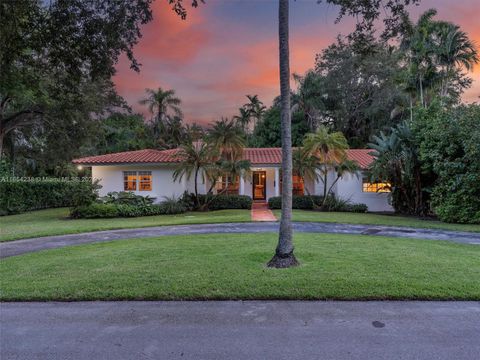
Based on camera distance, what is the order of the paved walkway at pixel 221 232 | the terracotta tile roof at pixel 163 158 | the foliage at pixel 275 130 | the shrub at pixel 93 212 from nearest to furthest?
the paved walkway at pixel 221 232 → the shrub at pixel 93 212 → the terracotta tile roof at pixel 163 158 → the foliage at pixel 275 130

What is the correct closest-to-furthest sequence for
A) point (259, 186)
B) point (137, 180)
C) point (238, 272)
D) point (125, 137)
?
point (238, 272)
point (137, 180)
point (259, 186)
point (125, 137)

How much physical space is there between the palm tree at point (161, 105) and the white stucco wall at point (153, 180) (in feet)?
57.1

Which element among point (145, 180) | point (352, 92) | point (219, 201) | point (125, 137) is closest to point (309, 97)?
point (352, 92)

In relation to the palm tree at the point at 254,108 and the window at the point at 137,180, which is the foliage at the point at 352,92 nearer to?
the palm tree at the point at 254,108

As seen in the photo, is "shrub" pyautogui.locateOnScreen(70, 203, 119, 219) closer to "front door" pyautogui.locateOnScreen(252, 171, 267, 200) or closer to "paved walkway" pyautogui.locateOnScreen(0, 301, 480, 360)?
"front door" pyautogui.locateOnScreen(252, 171, 267, 200)

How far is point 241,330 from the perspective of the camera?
4.01 meters

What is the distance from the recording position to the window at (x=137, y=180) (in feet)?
68.8

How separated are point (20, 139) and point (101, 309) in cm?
Answer: 2925

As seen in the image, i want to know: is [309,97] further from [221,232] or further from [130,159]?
[221,232]

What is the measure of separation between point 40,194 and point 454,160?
2424 centimetres

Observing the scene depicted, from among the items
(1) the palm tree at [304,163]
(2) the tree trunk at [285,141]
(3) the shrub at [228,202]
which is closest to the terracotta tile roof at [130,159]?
(3) the shrub at [228,202]

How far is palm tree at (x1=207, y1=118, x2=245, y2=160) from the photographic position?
19.5 m

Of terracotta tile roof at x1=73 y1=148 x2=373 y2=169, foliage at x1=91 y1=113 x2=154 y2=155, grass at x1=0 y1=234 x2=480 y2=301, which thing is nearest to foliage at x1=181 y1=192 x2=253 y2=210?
terracotta tile roof at x1=73 y1=148 x2=373 y2=169

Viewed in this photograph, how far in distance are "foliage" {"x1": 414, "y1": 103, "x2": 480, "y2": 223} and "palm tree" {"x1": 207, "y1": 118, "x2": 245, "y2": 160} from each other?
9.43 meters
